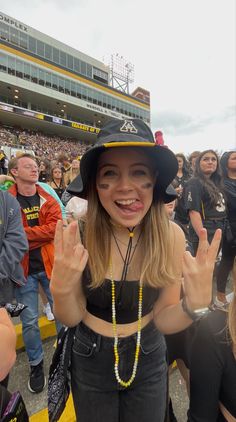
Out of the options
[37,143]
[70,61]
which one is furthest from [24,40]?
[37,143]

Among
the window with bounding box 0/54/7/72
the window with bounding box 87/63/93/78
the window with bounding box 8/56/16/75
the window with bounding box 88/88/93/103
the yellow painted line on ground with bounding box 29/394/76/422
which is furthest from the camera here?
the window with bounding box 87/63/93/78

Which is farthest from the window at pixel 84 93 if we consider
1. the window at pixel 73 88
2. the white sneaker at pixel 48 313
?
the white sneaker at pixel 48 313

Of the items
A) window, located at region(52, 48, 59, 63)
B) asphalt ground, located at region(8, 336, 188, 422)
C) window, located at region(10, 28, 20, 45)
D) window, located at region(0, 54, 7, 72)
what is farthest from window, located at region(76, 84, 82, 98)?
asphalt ground, located at region(8, 336, 188, 422)

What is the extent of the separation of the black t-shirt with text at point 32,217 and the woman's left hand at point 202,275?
179 centimetres

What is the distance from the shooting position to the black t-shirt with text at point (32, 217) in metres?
2.39

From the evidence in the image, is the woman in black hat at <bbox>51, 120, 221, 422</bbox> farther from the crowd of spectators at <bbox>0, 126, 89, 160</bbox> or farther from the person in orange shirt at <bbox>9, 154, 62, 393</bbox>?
the crowd of spectators at <bbox>0, 126, 89, 160</bbox>

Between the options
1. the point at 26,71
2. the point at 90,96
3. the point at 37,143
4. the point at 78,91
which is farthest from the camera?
the point at 90,96

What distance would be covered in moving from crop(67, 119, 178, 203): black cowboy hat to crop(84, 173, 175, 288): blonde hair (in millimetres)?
101

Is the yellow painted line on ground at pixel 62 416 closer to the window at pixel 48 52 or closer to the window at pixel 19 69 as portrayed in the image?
the window at pixel 19 69

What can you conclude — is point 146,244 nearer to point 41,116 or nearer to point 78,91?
point 41,116

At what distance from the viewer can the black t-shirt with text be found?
2.39 metres

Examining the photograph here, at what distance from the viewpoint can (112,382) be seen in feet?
3.75

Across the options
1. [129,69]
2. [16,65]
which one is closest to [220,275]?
[16,65]

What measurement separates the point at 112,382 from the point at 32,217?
1761 millimetres
